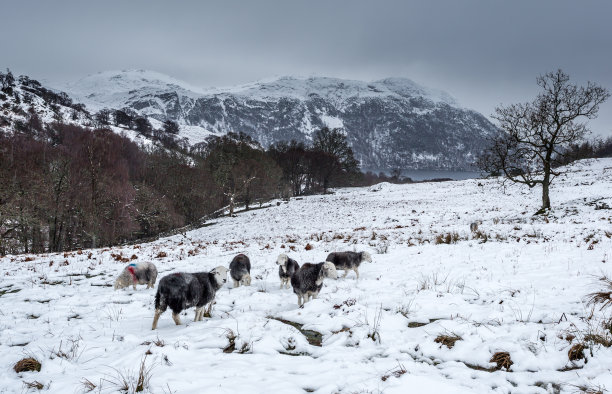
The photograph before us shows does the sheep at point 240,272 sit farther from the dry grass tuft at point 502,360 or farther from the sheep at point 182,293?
the dry grass tuft at point 502,360

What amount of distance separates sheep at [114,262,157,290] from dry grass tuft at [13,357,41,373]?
5005 mm

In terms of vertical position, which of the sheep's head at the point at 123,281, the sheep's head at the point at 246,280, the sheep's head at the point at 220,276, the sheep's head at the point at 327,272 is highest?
the sheep's head at the point at 220,276

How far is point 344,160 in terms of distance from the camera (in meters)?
81.2

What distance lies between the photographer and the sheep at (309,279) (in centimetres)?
774

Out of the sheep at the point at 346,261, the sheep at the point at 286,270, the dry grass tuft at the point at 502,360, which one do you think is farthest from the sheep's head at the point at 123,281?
the dry grass tuft at the point at 502,360

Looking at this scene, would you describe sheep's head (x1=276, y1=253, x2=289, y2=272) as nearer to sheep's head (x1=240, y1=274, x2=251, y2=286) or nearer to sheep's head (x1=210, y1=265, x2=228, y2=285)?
sheep's head (x1=240, y1=274, x2=251, y2=286)

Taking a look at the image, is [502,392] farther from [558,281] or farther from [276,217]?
[276,217]

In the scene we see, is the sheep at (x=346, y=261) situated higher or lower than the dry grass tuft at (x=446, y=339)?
higher

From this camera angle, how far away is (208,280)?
7.01 metres

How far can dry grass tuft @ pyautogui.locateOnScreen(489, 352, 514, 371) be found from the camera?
4.36 metres

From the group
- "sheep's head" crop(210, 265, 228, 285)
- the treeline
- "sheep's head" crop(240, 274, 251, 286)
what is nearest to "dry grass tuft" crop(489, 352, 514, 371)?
"sheep's head" crop(210, 265, 228, 285)

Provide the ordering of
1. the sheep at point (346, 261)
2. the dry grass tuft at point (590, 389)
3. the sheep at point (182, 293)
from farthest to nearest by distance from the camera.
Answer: the sheep at point (346, 261)
the sheep at point (182, 293)
the dry grass tuft at point (590, 389)

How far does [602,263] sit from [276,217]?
3293 centimetres

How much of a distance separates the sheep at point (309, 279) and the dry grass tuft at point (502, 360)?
400 centimetres
